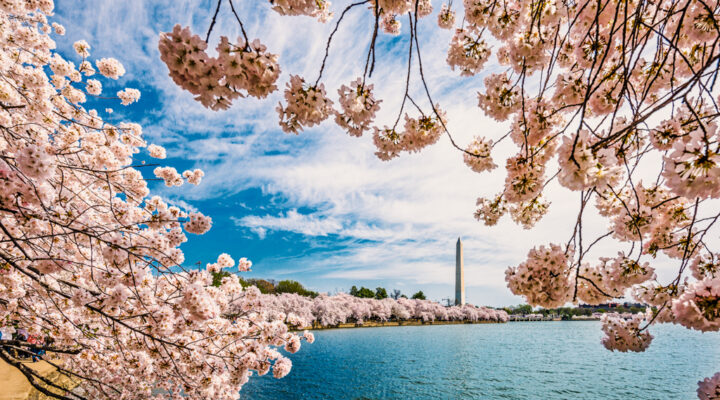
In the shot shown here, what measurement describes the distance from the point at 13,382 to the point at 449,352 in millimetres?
26489

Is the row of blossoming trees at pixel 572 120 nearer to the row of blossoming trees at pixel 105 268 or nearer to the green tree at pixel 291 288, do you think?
the row of blossoming trees at pixel 105 268

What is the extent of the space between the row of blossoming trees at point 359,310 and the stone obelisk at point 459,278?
1.91 metres

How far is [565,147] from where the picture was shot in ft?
5.33

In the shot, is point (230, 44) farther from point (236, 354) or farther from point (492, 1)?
point (236, 354)

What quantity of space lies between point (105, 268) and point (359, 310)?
5790 cm

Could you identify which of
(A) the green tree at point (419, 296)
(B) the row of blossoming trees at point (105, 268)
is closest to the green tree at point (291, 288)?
(A) the green tree at point (419, 296)

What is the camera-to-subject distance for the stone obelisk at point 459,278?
6596 centimetres

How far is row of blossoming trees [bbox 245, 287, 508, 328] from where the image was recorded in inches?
1859

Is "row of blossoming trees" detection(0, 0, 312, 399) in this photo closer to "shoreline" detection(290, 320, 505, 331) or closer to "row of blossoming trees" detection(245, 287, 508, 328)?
"row of blossoming trees" detection(245, 287, 508, 328)

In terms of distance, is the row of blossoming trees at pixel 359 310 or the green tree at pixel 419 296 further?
the green tree at pixel 419 296

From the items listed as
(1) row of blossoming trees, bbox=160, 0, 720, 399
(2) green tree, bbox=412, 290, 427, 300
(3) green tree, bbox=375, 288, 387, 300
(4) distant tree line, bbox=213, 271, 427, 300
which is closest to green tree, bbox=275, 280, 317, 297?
(4) distant tree line, bbox=213, 271, 427, 300

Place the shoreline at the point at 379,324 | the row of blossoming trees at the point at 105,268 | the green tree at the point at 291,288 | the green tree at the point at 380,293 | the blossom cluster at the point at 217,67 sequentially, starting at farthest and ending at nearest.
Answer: the green tree at the point at 380,293, the green tree at the point at 291,288, the shoreline at the point at 379,324, the row of blossoming trees at the point at 105,268, the blossom cluster at the point at 217,67

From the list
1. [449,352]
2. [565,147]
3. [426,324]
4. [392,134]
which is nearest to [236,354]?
[392,134]

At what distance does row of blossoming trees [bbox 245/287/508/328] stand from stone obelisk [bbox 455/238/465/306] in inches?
75.2
